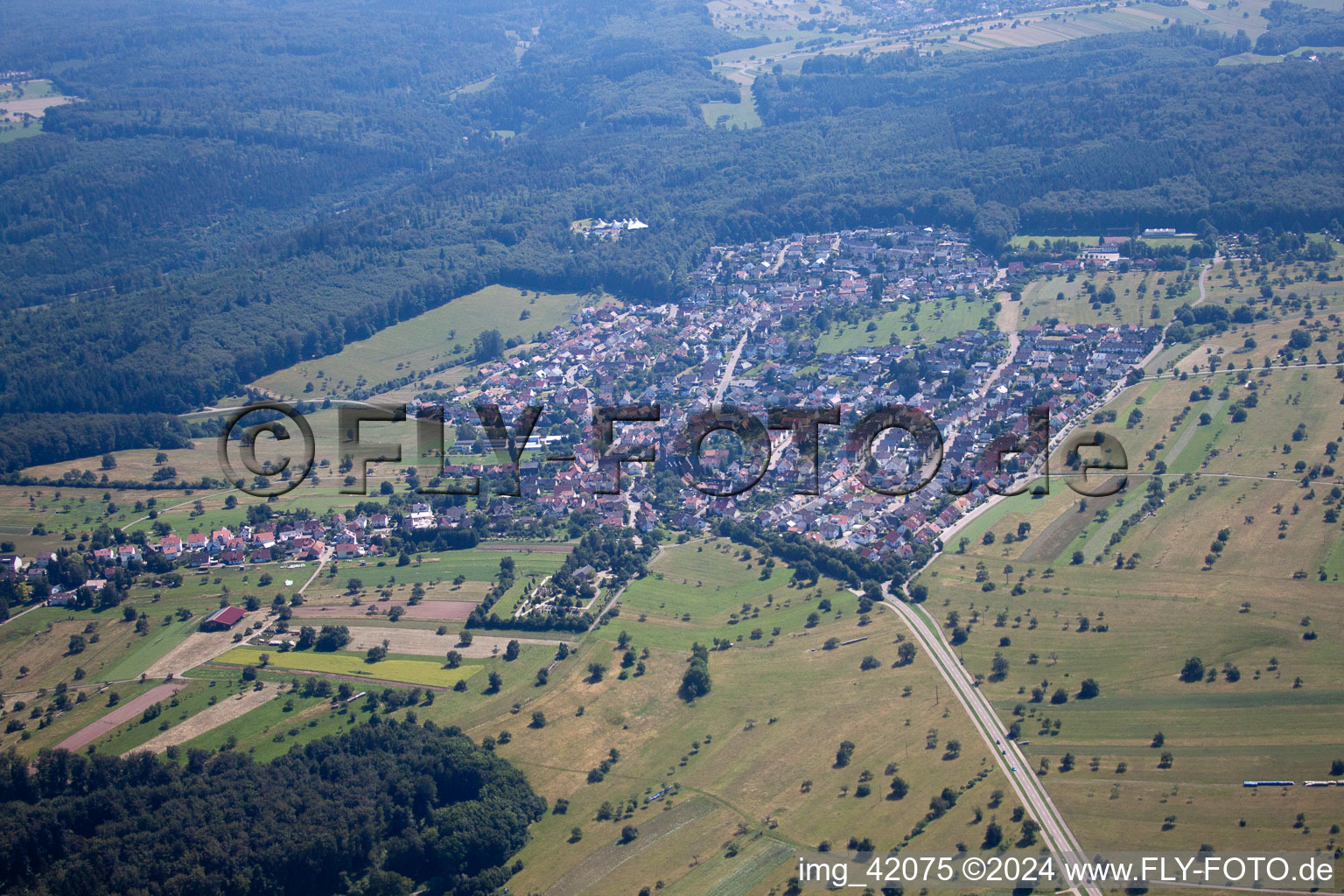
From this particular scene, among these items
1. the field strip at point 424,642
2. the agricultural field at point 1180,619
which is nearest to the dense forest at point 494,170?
the field strip at point 424,642

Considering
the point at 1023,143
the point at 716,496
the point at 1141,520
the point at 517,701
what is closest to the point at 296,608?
the point at 517,701

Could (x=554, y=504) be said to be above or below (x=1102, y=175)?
below

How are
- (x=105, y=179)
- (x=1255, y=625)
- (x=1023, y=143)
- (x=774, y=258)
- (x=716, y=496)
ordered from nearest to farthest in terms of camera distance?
(x=1255, y=625) < (x=716, y=496) < (x=774, y=258) < (x=1023, y=143) < (x=105, y=179)

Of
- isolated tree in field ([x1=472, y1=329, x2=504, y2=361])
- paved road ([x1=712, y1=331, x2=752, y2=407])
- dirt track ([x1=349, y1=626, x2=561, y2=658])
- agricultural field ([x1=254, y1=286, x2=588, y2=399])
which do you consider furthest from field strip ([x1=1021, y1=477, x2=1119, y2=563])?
isolated tree in field ([x1=472, y1=329, x2=504, y2=361])

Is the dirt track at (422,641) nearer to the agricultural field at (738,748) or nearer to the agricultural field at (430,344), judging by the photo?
the agricultural field at (738,748)

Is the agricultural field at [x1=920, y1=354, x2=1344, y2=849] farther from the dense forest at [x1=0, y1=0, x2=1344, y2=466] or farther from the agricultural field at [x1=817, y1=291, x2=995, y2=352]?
the dense forest at [x1=0, y1=0, x2=1344, y2=466]

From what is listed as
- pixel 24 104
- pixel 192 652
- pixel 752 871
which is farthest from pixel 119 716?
pixel 24 104

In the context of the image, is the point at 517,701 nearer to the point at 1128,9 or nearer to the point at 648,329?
the point at 648,329
